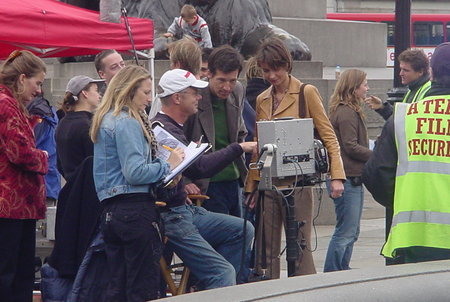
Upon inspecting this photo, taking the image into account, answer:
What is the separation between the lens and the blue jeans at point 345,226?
859 cm

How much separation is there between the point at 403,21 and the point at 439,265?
6272 mm

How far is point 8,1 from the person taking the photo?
28.3ft

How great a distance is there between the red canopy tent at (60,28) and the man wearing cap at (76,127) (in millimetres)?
1772

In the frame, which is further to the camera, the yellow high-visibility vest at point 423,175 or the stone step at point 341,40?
the stone step at point 341,40

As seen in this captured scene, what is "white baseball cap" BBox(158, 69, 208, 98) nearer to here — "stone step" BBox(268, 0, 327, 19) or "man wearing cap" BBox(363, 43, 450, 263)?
"man wearing cap" BBox(363, 43, 450, 263)

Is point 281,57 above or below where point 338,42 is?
below

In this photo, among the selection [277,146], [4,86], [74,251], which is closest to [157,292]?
[74,251]

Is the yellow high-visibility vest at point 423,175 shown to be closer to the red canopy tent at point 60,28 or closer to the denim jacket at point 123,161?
the denim jacket at point 123,161

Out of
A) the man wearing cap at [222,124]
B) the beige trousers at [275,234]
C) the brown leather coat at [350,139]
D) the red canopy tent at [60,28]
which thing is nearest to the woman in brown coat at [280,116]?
the beige trousers at [275,234]

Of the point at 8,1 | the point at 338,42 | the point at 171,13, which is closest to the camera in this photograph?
the point at 8,1

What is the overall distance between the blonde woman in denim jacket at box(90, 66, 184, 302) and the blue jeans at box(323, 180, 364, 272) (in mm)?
3068

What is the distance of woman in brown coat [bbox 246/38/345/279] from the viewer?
6.83m

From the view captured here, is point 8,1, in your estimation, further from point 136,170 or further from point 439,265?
point 439,265

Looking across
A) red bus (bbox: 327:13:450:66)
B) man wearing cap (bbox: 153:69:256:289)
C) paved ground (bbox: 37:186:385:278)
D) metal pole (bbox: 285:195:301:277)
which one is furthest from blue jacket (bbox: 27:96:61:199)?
red bus (bbox: 327:13:450:66)
